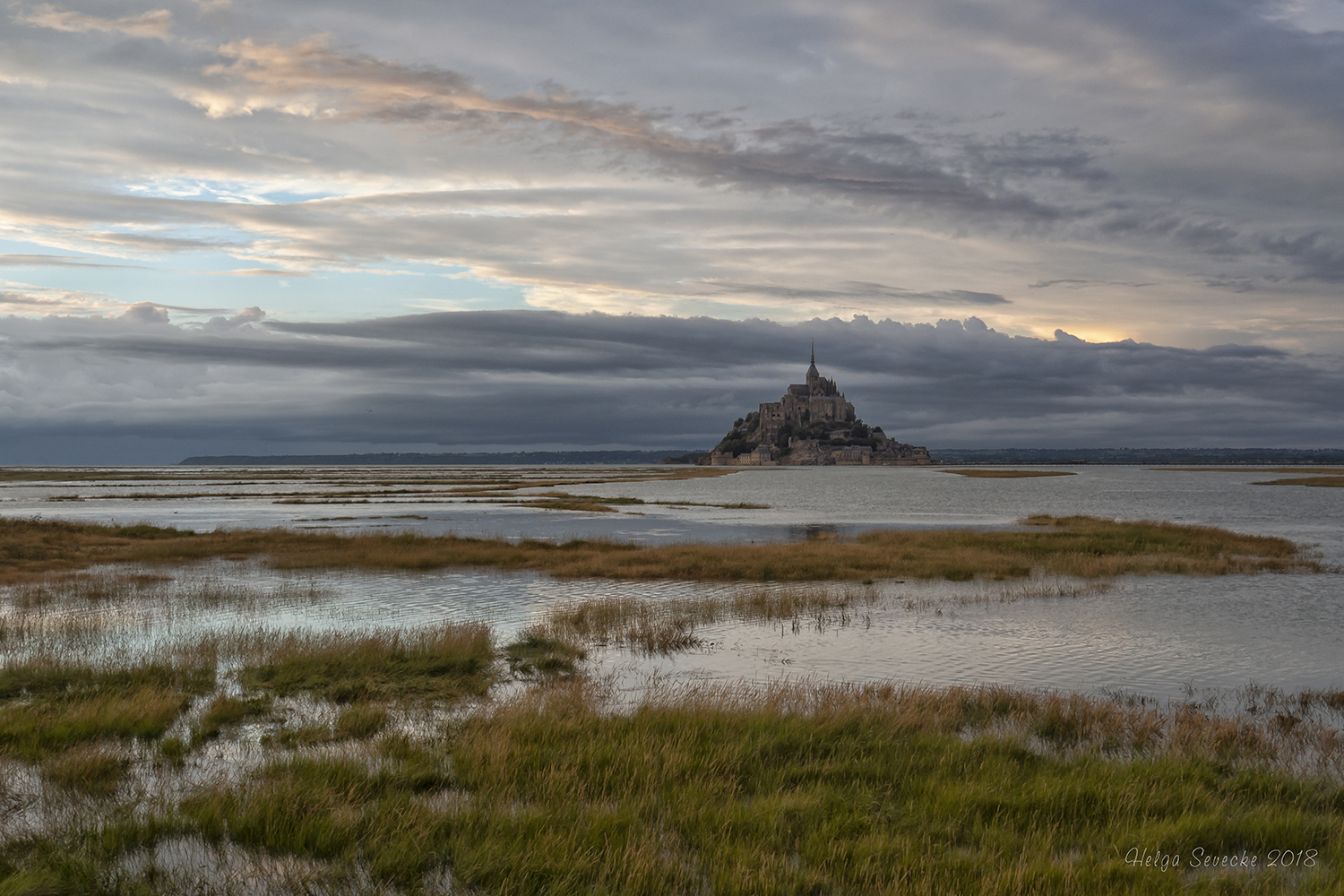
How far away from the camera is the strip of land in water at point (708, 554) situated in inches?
1161

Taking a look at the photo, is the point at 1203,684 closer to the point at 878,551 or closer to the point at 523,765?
the point at 523,765

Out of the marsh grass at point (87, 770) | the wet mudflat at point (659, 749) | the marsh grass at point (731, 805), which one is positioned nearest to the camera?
the marsh grass at point (731, 805)

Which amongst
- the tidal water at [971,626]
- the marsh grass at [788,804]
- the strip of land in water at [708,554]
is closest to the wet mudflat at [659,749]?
the marsh grass at [788,804]

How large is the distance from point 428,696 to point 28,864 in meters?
6.81

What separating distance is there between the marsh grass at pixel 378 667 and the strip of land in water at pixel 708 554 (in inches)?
498

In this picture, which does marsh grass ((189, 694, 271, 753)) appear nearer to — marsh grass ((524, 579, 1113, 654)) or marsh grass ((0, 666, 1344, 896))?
marsh grass ((0, 666, 1344, 896))

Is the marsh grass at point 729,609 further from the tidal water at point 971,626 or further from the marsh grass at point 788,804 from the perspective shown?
the marsh grass at point 788,804

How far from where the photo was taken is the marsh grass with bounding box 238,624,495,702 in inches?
526

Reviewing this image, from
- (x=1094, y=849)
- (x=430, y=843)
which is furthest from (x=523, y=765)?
(x=1094, y=849)

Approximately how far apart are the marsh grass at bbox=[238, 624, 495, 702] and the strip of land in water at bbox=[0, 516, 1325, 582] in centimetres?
1266

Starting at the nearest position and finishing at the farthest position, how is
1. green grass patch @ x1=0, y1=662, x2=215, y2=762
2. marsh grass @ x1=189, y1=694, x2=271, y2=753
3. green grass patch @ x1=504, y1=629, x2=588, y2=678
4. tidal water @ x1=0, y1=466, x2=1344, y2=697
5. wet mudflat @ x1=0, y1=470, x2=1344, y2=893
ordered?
1. wet mudflat @ x1=0, y1=470, x2=1344, y2=893
2. green grass patch @ x1=0, y1=662, x2=215, y2=762
3. marsh grass @ x1=189, y1=694, x2=271, y2=753
4. green grass patch @ x1=504, y1=629, x2=588, y2=678
5. tidal water @ x1=0, y1=466, x2=1344, y2=697

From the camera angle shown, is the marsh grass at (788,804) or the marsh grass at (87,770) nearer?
the marsh grass at (788,804)

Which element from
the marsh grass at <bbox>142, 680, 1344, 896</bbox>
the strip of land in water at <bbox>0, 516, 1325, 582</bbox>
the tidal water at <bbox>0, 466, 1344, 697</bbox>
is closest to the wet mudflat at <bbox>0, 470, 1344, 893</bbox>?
the marsh grass at <bbox>142, 680, 1344, 896</bbox>

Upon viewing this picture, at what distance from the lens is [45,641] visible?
55.4ft
